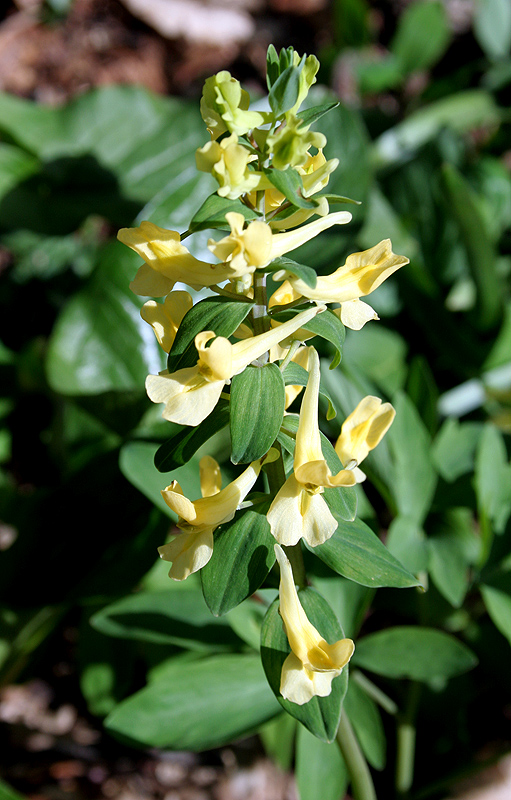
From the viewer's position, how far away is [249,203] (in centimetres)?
58

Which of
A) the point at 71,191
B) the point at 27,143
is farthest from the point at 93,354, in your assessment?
the point at 27,143

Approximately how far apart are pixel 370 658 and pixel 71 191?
1335 mm

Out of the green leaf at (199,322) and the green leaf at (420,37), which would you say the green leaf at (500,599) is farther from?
the green leaf at (420,37)

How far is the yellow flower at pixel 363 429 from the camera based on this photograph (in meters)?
0.60

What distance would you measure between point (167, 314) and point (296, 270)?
0.48 ft

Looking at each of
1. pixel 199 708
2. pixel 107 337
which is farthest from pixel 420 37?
pixel 199 708

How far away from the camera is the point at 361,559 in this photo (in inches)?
24.5

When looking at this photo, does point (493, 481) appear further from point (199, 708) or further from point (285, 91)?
point (285, 91)

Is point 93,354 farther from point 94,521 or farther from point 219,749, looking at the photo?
point 219,749

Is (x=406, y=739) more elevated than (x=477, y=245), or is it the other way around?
(x=477, y=245)

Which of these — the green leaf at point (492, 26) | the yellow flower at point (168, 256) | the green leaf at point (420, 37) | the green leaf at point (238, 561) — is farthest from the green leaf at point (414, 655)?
the green leaf at point (492, 26)

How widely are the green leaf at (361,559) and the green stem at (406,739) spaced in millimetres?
518

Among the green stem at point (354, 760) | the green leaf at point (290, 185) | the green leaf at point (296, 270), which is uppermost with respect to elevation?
the green leaf at point (290, 185)

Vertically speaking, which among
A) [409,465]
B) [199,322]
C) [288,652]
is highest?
[199,322]
